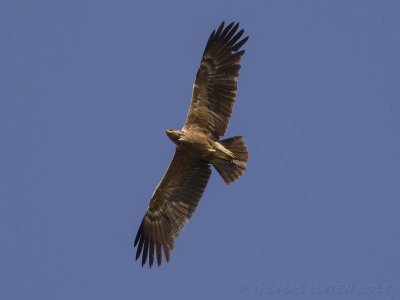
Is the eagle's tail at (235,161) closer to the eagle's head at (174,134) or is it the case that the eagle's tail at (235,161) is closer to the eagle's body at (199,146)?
the eagle's body at (199,146)

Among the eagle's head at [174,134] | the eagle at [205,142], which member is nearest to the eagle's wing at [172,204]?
the eagle at [205,142]

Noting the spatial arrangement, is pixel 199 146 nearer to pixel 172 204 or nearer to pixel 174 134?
pixel 174 134

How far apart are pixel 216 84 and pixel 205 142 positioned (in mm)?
1252

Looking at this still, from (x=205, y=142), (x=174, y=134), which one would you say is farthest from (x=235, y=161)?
(x=174, y=134)

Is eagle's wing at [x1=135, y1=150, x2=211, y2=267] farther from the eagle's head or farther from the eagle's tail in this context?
the eagle's head

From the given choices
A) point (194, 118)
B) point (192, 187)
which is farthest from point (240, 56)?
point (192, 187)

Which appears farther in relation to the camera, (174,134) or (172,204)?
(172,204)

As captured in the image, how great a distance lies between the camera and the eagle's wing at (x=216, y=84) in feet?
51.2

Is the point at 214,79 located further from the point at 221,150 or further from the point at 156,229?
the point at 156,229

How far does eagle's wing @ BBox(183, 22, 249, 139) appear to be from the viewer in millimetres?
15594

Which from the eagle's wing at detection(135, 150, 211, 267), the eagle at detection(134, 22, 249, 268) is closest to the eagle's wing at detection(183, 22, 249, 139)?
the eagle at detection(134, 22, 249, 268)

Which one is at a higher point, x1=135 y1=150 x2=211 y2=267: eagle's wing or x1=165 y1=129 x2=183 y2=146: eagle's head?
x1=165 y1=129 x2=183 y2=146: eagle's head

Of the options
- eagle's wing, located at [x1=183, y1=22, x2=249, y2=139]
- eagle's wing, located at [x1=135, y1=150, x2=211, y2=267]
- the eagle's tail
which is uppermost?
eagle's wing, located at [x1=183, y1=22, x2=249, y2=139]

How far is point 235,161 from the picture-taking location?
15789 mm
